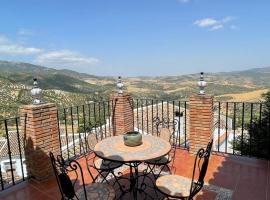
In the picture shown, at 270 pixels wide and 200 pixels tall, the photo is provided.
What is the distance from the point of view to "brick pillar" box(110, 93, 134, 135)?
199 inches

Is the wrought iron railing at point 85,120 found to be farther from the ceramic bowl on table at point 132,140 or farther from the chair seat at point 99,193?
the chair seat at point 99,193

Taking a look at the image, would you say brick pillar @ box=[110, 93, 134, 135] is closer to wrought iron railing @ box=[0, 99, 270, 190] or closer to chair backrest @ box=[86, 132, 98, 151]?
wrought iron railing @ box=[0, 99, 270, 190]

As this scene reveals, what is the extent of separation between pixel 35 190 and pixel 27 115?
1105 mm

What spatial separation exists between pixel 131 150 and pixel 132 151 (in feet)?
0.12

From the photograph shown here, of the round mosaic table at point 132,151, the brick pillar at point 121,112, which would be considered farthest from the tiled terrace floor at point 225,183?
the brick pillar at point 121,112

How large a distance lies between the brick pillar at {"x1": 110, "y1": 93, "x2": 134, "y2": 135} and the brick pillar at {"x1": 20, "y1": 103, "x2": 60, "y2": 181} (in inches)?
69.5

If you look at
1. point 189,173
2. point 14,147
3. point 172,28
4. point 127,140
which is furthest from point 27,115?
point 14,147

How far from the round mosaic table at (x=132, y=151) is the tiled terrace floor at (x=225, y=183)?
2.85 feet

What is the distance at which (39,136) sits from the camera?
3.31m

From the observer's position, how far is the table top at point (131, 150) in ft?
7.88

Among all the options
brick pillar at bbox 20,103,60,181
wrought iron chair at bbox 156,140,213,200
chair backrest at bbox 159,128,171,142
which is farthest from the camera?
chair backrest at bbox 159,128,171,142

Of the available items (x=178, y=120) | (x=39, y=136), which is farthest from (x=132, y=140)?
(x=178, y=120)

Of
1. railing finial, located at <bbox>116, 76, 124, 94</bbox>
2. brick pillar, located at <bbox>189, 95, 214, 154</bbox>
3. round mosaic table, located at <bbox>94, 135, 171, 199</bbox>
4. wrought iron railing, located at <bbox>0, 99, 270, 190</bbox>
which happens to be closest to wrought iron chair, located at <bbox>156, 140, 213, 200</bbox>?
round mosaic table, located at <bbox>94, 135, 171, 199</bbox>

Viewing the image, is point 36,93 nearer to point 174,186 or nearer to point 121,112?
point 121,112
